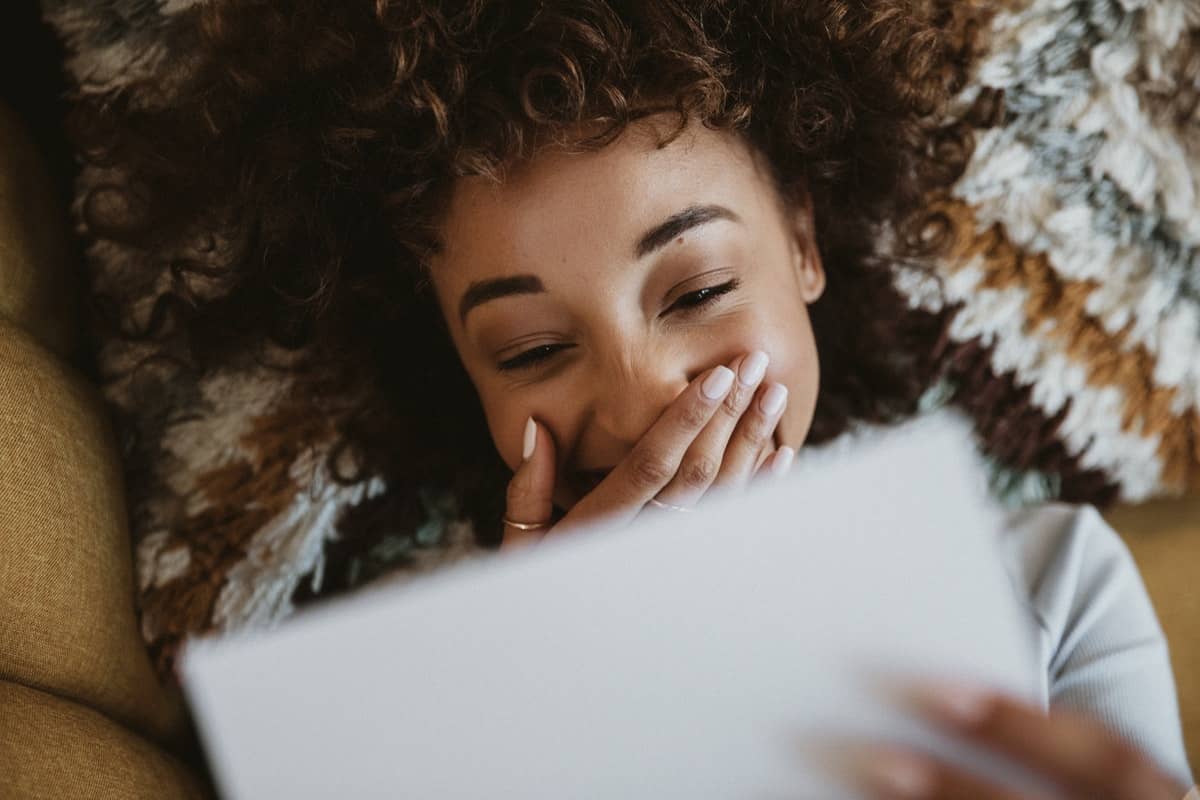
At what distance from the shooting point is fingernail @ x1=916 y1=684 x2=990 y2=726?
525 millimetres

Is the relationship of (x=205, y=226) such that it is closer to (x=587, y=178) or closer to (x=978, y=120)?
(x=587, y=178)

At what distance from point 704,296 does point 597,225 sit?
0.33 feet

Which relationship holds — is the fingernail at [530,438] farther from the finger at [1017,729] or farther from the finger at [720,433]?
the finger at [1017,729]

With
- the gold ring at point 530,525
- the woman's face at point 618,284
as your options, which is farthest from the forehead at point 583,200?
the gold ring at point 530,525

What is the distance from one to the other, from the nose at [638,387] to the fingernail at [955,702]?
271 mm

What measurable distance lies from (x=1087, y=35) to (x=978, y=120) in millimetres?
121

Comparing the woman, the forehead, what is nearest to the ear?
the woman

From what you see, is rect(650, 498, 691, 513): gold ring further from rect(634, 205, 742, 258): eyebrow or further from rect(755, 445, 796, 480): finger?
rect(634, 205, 742, 258): eyebrow

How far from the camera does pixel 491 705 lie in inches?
20.5

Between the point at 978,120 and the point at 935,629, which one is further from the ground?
the point at 978,120

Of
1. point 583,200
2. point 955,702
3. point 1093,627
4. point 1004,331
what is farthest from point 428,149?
point 1093,627

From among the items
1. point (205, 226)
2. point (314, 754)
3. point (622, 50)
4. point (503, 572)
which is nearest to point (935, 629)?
point (503, 572)

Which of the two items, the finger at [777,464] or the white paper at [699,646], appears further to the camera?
the finger at [777,464]

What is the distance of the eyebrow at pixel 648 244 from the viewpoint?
0.67m
